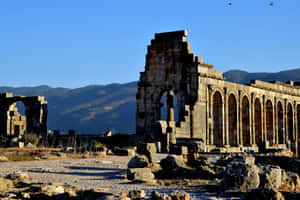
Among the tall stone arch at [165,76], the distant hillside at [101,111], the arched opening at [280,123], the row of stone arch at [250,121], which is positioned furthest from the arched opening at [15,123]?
the distant hillside at [101,111]

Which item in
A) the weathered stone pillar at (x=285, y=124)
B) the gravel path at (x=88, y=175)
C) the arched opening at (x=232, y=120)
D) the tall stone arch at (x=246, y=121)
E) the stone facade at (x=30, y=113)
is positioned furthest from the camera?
the stone facade at (x=30, y=113)

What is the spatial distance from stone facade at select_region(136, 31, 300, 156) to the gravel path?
10997 millimetres

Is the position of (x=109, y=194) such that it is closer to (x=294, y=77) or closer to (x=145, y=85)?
(x=145, y=85)

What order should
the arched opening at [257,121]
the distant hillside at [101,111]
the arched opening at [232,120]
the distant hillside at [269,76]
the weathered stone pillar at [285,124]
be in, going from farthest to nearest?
the distant hillside at [269,76] < the distant hillside at [101,111] < the weathered stone pillar at [285,124] < the arched opening at [257,121] < the arched opening at [232,120]

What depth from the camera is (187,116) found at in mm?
27000

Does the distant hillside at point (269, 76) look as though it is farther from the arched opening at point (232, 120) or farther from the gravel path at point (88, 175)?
the gravel path at point (88, 175)

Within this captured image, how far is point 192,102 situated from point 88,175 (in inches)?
670

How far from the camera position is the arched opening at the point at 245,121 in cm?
3378

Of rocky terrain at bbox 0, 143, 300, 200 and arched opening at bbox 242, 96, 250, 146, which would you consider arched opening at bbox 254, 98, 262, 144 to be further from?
rocky terrain at bbox 0, 143, 300, 200

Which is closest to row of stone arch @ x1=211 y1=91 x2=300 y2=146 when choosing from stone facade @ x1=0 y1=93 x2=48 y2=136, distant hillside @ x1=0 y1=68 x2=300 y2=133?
stone facade @ x1=0 y1=93 x2=48 y2=136

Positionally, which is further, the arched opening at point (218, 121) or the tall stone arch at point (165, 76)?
the arched opening at point (218, 121)

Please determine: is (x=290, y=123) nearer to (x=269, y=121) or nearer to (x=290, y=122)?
(x=290, y=122)

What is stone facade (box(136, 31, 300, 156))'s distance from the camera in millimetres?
27266

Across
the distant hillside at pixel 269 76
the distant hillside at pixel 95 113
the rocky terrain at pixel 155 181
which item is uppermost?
the distant hillside at pixel 269 76
